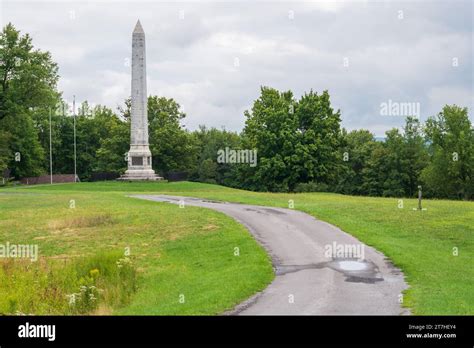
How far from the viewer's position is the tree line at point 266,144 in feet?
198

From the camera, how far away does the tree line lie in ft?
198

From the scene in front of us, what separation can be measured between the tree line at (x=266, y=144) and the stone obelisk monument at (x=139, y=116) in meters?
8.78

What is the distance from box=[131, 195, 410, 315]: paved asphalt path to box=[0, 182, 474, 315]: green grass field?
1.68 feet

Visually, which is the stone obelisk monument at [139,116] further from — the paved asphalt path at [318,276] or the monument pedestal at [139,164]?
the paved asphalt path at [318,276]

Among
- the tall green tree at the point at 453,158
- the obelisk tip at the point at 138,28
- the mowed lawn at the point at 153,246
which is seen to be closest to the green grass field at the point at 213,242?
the mowed lawn at the point at 153,246

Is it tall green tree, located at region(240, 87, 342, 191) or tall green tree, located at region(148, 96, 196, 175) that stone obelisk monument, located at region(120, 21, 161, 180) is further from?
tall green tree, located at region(148, 96, 196, 175)

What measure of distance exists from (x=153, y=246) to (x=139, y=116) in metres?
38.0

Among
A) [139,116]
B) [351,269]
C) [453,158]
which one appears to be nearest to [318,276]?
[351,269]

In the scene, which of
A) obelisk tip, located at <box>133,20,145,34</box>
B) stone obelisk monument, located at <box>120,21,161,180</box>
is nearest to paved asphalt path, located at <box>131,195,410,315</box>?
stone obelisk monument, located at <box>120,21,161,180</box>

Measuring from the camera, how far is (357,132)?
106500 mm

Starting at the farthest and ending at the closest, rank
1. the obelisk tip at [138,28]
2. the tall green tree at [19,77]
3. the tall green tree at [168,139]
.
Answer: the tall green tree at [168,139] < the obelisk tip at [138,28] < the tall green tree at [19,77]

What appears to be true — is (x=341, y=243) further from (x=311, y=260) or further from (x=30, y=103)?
(x=30, y=103)

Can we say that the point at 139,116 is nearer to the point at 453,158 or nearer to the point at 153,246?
the point at 453,158

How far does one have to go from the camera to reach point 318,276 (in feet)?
61.2
